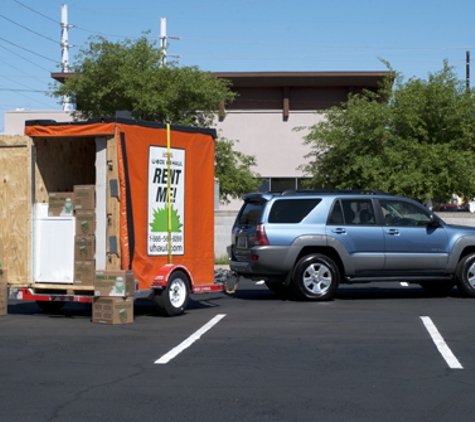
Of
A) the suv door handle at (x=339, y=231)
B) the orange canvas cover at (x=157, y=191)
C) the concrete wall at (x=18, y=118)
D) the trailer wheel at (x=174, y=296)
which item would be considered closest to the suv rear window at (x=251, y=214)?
the suv door handle at (x=339, y=231)

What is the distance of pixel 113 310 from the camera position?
11562 mm

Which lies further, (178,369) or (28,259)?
(28,259)

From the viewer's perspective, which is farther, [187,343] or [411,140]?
[411,140]

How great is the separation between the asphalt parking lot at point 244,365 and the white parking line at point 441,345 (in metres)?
0.02

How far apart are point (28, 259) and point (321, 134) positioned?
18.8m

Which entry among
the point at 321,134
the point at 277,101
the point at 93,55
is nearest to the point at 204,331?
the point at 321,134

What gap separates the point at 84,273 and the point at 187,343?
2876 mm

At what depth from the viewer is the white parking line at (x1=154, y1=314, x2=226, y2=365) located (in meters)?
8.87

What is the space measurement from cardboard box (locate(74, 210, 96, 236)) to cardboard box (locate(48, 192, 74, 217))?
22 centimetres

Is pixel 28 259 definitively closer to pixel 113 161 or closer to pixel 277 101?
pixel 113 161

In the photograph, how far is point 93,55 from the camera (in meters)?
33.3

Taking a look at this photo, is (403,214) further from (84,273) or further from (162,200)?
(84,273)

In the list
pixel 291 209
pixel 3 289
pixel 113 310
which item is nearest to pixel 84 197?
pixel 113 310

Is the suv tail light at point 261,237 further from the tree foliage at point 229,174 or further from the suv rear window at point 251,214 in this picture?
the tree foliage at point 229,174
